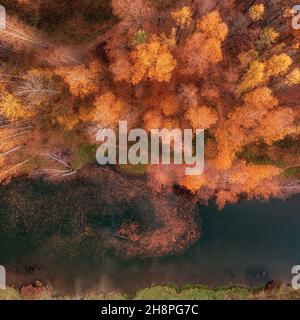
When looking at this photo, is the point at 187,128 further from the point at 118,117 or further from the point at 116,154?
the point at 116,154

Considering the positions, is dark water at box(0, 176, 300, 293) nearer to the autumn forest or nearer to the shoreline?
the autumn forest

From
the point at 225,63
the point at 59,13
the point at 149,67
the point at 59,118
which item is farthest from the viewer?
the point at 59,13

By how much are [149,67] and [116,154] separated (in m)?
8.71

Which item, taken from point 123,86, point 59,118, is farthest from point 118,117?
point 59,118

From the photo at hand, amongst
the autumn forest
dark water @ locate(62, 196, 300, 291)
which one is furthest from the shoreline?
the autumn forest

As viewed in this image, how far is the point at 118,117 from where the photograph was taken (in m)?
26.4

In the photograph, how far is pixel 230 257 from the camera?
30484mm

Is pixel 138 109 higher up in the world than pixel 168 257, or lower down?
higher up

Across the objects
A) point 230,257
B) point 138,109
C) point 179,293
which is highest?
point 138,109

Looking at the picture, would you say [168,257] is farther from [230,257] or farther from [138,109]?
[138,109]

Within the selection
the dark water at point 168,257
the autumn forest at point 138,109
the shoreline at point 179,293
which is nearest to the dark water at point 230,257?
the dark water at point 168,257

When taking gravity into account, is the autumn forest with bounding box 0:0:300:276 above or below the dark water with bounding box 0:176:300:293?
above

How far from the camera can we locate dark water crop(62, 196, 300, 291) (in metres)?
30.2

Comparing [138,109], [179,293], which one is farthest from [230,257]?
[138,109]
